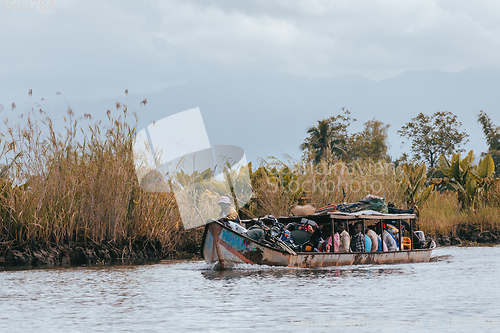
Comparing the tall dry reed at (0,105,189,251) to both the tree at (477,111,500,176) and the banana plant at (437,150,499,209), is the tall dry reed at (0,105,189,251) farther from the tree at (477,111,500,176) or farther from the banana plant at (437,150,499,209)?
the tree at (477,111,500,176)

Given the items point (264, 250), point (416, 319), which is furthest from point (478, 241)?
point (416, 319)

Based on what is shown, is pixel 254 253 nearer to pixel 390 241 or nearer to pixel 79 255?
pixel 79 255

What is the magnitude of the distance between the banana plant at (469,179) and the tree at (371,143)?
26.3 meters

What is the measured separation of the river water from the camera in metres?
9.34

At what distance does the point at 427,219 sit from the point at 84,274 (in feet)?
59.2

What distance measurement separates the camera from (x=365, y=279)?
591 inches

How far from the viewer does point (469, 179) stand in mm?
32406

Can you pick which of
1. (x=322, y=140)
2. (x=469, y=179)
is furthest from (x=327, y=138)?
(x=469, y=179)

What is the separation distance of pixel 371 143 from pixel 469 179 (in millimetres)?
30726

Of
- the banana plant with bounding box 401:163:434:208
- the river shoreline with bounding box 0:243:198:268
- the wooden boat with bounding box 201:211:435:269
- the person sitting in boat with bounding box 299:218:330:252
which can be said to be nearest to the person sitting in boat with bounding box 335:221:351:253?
the wooden boat with bounding box 201:211:435:269

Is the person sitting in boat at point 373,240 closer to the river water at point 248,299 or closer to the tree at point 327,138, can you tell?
the river water at point 248,299

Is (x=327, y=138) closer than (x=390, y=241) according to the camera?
No

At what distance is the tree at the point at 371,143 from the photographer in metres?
61.2

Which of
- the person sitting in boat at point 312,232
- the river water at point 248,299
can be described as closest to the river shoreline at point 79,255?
the river water at point 248,299
